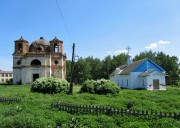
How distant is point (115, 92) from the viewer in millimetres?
21562

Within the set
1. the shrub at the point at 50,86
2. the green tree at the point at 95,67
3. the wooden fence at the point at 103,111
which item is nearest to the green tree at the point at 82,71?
the green tree at the point at 95,67

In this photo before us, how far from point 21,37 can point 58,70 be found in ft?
40.6

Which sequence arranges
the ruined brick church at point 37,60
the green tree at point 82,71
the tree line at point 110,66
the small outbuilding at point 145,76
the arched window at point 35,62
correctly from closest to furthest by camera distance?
1. the small outbuilding at point 145,76
2. the ruined brick church at point 37,60
3. the arched window at point 35,62
4. the tree line at point 110,66
5. the green tree at point 82,71

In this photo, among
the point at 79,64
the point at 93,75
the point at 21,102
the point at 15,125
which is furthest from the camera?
the point at 93,75

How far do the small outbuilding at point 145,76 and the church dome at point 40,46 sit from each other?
23.5 metres

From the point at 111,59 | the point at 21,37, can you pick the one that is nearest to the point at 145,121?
the point at 21,37

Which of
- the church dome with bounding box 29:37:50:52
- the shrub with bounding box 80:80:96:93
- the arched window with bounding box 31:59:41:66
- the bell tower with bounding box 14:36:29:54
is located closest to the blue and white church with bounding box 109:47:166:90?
the shrub with bounding box 80:80:96:93

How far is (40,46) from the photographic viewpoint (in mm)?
53719

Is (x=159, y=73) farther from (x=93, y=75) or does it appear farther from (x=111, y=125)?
(x=93, y=75)

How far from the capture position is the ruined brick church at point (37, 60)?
168ft

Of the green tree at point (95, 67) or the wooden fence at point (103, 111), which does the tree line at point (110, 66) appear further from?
the wooden fence at point (103, 111)

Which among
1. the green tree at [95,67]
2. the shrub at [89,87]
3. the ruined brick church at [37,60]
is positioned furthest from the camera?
the green tree at [95,67]

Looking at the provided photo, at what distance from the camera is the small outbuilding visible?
31953 mm

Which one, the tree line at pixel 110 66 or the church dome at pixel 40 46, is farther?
the tree line at pixel 110 66
